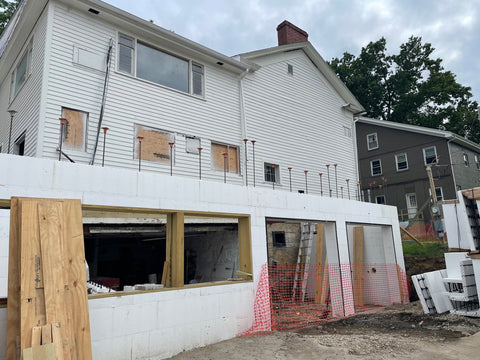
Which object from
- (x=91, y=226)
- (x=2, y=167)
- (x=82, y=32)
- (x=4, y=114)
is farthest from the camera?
(x=4, y=114)

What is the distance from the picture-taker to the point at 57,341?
3.89 meters

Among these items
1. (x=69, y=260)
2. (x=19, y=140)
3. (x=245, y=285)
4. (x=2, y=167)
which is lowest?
(x=245, y=285)

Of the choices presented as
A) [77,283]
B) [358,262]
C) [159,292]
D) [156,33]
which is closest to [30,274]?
[77,283]

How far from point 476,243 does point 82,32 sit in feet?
37.8

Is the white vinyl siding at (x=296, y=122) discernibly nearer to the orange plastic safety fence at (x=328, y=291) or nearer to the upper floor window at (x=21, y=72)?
the orange plastic safety fence at (x=328, y=291)

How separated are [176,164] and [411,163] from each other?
59.7 feet

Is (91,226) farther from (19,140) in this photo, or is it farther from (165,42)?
(165,42)

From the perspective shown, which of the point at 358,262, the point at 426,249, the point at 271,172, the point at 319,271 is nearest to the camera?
the point at 319,271

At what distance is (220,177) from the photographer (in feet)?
39.4

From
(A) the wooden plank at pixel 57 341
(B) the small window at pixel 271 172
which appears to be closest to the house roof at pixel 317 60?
(B) the small window at pixel 271 172

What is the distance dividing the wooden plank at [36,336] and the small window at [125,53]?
8251mm

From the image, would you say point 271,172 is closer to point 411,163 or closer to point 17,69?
point 17,69

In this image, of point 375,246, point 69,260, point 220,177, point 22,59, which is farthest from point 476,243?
point 22,59

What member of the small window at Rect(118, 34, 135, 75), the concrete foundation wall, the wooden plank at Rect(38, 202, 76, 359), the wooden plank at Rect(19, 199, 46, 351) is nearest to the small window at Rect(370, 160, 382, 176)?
the concrete foundation wall
